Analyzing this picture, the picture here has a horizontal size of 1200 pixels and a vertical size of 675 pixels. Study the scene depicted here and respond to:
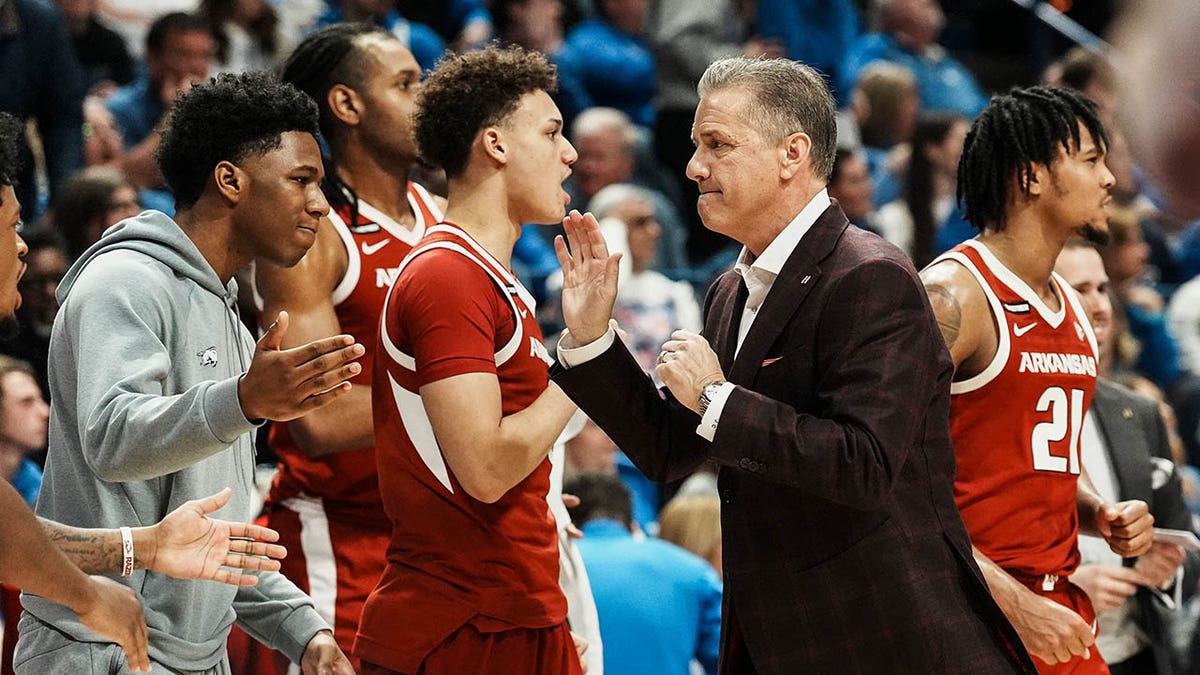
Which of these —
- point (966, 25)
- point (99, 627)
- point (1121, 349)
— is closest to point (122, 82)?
point (1121, 349)

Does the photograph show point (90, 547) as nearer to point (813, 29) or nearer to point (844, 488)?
point (844, 488)

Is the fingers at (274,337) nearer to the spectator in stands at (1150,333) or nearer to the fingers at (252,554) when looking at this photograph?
the fingers at (252,554)

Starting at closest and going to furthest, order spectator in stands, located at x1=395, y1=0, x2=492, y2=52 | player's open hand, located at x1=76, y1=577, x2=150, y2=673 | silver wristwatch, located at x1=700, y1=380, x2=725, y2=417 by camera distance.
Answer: player's open hand, located at x1=76, y1=577, x2=150, y2=673
silver wristwatch, located at x1=700, y1=380, x2=725, y2=417
spectator in stands, located at x1=395, y1=0, x2=492, y2=52

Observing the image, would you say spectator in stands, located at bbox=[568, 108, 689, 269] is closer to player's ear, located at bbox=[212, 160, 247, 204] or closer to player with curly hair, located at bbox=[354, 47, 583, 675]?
player with curly hair, located at bbox=[354, 47, 583, 675]

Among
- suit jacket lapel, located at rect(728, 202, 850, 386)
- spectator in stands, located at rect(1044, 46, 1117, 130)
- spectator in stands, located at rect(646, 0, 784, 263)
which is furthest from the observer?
spectator in stands, located at rect(646, 0, 784, 263)

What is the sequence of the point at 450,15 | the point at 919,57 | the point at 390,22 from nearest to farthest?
the point at 390,22
the point at 450,15
the point at 919,57

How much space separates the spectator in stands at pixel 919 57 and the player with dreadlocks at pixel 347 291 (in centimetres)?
692

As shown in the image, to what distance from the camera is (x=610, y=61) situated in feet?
32.0

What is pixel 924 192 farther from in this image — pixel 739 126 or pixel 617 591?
pixel 739 126

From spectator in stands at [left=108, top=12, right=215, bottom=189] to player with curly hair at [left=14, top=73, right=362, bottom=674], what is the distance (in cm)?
392

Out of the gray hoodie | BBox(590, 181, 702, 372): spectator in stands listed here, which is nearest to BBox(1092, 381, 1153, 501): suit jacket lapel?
the gray hoodie

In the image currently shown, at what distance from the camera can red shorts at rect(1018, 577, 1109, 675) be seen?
3971 millimetres

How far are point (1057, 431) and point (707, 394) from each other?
1411 millimetres

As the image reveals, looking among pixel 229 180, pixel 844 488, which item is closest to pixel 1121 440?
pixel 844 488
